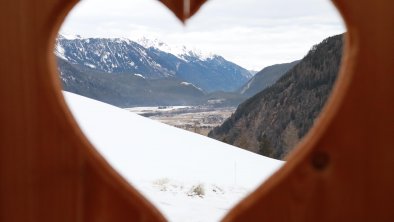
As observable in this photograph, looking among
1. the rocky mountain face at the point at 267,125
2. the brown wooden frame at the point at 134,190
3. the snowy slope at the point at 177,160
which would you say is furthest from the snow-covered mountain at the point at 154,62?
the snowy slope at the point at 177,160

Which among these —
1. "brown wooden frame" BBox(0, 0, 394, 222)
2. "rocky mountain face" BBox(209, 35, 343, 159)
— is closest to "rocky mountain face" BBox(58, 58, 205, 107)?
"rocky mountain face" BBox(209, 35, 343, 159)

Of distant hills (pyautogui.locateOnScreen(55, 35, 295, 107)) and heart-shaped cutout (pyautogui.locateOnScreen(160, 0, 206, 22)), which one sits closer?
heart-shaped cutout (pyautogui.locateOnScreen(160, 0, 206, 22))

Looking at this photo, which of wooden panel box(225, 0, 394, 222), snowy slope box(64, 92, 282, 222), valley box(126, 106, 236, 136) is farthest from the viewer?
snowy slope box(64, 92, 282, 222)

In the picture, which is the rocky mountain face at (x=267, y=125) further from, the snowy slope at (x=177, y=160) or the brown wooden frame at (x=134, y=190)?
the snowy slope at (x=177, y=160)

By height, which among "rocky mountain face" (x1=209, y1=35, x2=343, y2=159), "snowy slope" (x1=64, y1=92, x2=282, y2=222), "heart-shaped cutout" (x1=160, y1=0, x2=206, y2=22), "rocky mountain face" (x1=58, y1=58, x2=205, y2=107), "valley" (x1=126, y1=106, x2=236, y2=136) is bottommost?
"snowy slope" (x1=64, y1=92, x2=282, y2=222)

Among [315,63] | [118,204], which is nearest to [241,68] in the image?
[118,204]

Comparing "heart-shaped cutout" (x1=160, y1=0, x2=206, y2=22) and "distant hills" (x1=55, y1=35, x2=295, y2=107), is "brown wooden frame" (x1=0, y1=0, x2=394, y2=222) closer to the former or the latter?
"heart-shaped cutout" (x1=160, y1=0, x2=206, y2=22)
